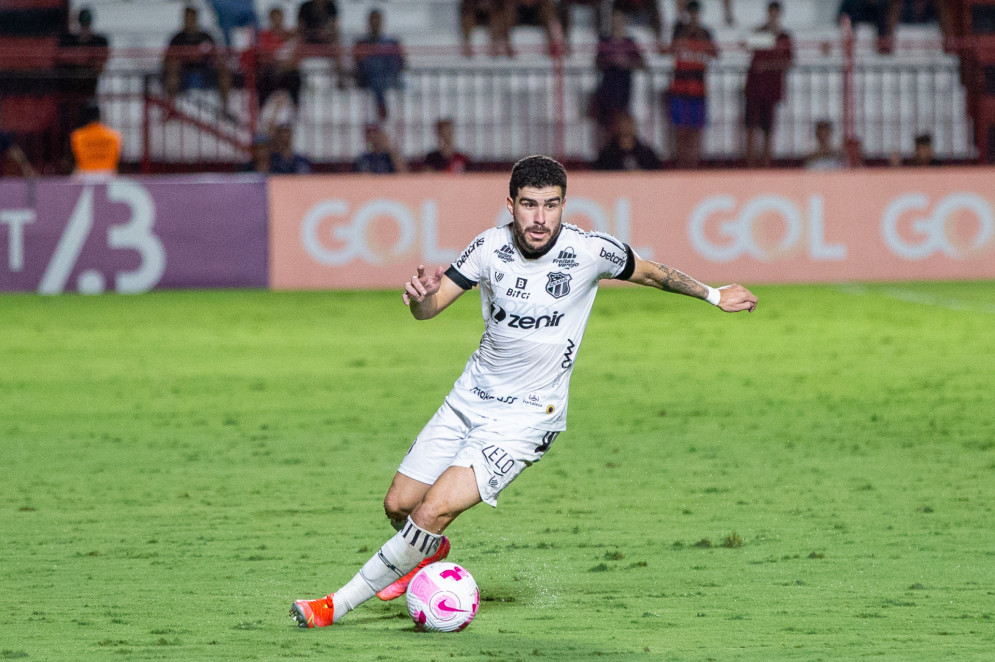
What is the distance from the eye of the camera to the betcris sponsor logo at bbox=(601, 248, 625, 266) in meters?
6.09

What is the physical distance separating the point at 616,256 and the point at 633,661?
1679 millimetres

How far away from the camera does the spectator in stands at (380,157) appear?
19828 mm

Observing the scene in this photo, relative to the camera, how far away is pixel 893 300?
18031 millimetres

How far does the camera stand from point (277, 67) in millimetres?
20375

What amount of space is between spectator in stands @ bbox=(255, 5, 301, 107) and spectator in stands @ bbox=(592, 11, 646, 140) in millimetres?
4006

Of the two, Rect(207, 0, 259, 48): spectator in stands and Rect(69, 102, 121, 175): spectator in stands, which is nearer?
Rect(69, 102, 121, 175): spectator in stands

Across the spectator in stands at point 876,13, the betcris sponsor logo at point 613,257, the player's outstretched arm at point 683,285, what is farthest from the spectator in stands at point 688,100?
the betcris sponsor logo at point 613,257

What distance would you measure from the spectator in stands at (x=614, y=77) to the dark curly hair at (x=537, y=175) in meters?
14.6

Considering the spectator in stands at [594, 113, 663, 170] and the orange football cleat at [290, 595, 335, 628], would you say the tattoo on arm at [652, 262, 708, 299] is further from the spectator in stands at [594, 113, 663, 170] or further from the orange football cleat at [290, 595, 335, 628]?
the spectator in stands at [594, 113, 663, 170]

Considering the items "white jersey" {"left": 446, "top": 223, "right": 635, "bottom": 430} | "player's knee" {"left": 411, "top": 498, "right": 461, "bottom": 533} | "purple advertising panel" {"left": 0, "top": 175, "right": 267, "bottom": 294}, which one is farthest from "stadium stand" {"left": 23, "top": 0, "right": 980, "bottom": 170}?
"player's knee" {"left": 411, "top": 498, "right": 461, "bottom": 533}

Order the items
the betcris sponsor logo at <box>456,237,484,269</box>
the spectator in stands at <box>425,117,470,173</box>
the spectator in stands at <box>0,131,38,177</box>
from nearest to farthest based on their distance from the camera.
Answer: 1. the betcris sponsor logo at <box>456,237,484,269</box>
2. the spectator in stands at <box>0,131,38,177</box>
3. the spectator in stands at <box>425,117,470,173</box>

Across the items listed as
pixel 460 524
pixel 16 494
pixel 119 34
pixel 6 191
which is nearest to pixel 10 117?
pixel 6 191

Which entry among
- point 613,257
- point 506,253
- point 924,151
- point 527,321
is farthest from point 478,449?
point 924,151

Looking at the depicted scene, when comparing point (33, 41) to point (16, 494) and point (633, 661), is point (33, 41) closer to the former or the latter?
point (16, 494)
